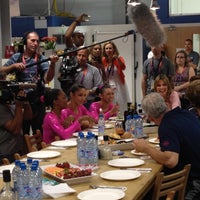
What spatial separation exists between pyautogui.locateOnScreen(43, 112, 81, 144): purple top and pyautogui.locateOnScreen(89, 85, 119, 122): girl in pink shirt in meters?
0.93

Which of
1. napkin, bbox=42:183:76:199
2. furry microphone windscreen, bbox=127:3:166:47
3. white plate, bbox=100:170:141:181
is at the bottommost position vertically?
white plate, bbox=100:170:141:181

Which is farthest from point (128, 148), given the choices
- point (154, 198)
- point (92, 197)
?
point (92, 197)

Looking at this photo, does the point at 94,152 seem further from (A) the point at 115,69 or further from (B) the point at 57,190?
(A) the point at 115,69

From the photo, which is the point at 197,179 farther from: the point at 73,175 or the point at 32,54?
the point at 32,54

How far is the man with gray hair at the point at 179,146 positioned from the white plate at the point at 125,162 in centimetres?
9

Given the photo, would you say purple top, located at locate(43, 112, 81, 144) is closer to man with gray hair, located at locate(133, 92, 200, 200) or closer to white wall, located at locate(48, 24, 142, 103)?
man with gray hair, located at locate(133, 92, 200, 200)

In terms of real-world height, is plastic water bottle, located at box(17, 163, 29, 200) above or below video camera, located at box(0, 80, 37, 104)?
below

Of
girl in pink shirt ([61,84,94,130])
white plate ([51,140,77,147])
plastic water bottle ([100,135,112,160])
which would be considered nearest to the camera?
plastic water bottle ([100,135,112,160])

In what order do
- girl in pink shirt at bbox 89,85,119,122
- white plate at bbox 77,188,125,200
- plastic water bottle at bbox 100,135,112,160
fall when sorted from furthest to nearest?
1. girl in pink shirt at bbox 89,85,119,122
2. plastic water bottle at bbox 100,135,112,160
3. white plate at bbox 77,188,125,200

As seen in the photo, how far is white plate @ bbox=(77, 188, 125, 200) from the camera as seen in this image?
2281 millimetres

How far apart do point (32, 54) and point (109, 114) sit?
1195mm

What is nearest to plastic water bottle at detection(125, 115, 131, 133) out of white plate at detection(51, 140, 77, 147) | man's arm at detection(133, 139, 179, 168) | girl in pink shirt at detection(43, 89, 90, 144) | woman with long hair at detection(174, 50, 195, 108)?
girl in pink shirt at detection(43, 89, 90, 144)

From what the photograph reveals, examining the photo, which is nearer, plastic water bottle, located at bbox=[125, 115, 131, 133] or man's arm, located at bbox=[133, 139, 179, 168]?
man's arm, located at bbox=[133, 139, 179, 168]

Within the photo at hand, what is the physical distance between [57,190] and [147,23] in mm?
1757
